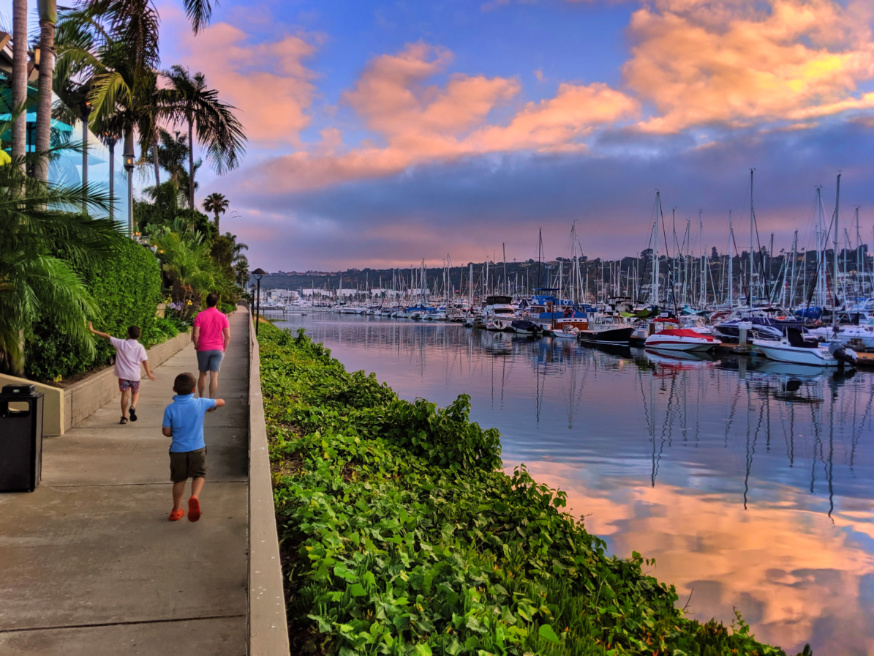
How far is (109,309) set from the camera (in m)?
13.1

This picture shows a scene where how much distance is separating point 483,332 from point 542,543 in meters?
72.8

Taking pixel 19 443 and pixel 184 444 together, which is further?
pixel 19 443

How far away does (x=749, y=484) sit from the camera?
47.1ft

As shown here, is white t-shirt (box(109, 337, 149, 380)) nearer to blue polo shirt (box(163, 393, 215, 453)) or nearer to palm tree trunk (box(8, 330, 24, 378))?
palm tree trunk (box(8, 330, 24, 378))

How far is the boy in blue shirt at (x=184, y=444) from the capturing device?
609 cm

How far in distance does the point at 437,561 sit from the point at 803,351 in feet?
141

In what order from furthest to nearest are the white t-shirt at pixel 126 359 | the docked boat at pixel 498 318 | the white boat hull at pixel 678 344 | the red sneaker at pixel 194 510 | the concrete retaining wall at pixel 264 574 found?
the docked boat at pixel 498 318 → the white boat hull at pixel 678 344 → the white t-shirt at pixel 126 359 → the red sneaker at pixel 194 510 → the concrete retaining wall at pixel 264 574

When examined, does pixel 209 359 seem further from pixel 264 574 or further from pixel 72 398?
pixel 264 574

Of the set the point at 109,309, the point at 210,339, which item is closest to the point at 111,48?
the point at 109,309

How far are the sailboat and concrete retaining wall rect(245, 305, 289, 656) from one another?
42.4 meters

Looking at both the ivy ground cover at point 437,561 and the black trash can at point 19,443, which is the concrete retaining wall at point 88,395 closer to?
the black trash can at point 19,443

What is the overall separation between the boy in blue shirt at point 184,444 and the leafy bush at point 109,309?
15.8 ft

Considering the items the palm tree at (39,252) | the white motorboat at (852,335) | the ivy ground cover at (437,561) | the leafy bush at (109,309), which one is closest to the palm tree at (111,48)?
the leafy bush at (109,309)

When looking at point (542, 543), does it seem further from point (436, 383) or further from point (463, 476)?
point (436, 383)
